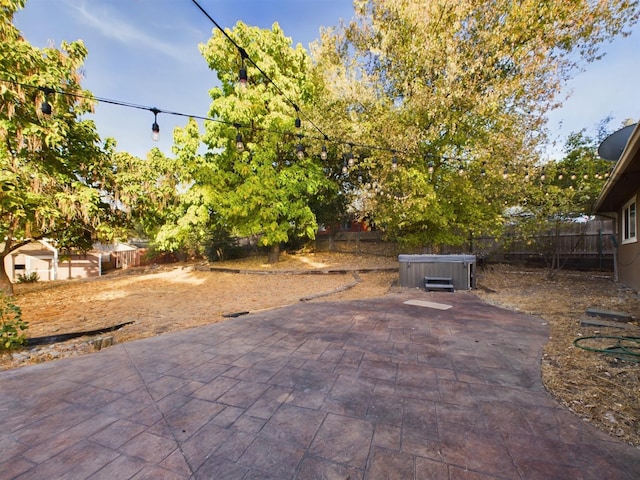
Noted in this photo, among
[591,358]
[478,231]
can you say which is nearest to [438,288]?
[478,231]

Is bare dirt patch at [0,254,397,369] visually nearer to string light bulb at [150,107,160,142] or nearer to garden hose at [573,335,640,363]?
string light bulb at [150,107,160,142]

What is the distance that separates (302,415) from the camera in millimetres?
2057

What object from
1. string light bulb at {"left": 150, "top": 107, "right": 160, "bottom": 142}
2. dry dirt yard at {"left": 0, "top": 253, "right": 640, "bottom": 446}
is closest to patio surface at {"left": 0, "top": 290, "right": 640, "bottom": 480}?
dry dirt yard at {"left": 0, "top": 253, "right": 640, "bottom": 446}

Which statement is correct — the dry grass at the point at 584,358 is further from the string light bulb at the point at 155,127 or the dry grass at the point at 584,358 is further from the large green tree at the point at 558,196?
the string light bulb at the point at 155,127

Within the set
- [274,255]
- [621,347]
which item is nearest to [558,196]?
[621,347]

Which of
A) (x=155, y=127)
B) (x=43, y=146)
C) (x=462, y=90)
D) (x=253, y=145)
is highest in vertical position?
(x=462, y=90)

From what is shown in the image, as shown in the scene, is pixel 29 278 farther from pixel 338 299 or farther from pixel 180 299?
pixel 338 299

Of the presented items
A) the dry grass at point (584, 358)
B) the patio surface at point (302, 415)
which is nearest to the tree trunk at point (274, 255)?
the dry grass at point (584, 358)

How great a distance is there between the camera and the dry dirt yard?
240cm

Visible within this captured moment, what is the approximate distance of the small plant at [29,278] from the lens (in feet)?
42.5

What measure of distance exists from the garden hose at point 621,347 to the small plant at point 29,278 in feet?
63.2

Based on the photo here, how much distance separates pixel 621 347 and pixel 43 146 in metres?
12.9

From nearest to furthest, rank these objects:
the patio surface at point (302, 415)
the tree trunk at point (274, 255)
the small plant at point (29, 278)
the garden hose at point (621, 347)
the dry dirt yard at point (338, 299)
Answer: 1. the patio surface at point (302, 415)
2. the dry dirt yard at point (338, 299)
3. the garden hose at point (621, 347)
4. the small plant at point (29, 278)
5. the tree trunk at point (274, 255)

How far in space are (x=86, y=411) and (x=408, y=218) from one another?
887 cm
